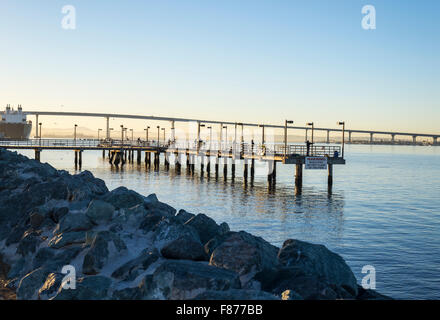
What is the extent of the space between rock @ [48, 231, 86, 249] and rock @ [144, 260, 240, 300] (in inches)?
136

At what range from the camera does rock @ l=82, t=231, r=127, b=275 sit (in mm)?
8789

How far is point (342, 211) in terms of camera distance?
29312 millimetres

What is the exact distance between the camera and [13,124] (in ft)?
463

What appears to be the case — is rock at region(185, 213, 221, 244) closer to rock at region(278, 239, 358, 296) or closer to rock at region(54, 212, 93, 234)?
rock at region(278, 239, 358, 296)

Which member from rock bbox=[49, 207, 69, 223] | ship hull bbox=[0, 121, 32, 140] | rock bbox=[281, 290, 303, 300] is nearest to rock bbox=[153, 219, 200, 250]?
rock bbox=[281, 290, 303, 300]

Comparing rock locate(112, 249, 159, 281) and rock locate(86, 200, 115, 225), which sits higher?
rock locate(86, 200, 115, 225)

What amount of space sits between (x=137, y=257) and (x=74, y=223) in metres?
2.76

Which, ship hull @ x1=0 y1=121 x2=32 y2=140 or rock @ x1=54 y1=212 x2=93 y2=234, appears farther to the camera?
ship hull @ x1=0 y1=121 x2=32 y2=140

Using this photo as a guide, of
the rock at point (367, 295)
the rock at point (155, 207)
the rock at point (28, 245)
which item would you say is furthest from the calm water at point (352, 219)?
the rock at point (28, 245)

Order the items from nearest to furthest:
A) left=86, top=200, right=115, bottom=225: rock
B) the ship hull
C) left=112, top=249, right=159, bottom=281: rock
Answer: left=112, top=249, right=159, bottom=281: rock → left=86, top=200, right=115, bottom=225: rock → the ship hull

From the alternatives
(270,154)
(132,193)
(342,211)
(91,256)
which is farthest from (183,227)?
(270,154)

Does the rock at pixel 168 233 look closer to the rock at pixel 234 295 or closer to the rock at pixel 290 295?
the rock at pixel 234 295

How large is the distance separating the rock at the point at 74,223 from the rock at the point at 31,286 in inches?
80.1
